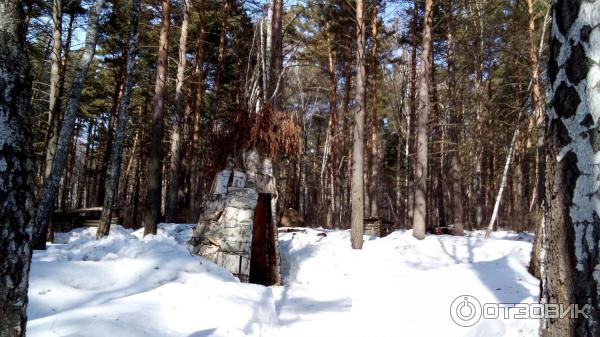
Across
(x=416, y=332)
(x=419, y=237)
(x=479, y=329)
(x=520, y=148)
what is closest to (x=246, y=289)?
(x=416, y=332)

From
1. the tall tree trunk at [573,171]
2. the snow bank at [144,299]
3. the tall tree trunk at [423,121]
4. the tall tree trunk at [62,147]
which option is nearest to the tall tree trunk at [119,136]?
the tall tree trunk at [62,147]

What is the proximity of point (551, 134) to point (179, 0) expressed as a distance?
16.8 meters

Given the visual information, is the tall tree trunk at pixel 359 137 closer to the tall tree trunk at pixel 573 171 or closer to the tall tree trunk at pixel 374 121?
the tall tree trunk at pixel 374 121

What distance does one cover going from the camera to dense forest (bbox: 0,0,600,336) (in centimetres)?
178

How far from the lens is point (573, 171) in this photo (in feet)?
5.70

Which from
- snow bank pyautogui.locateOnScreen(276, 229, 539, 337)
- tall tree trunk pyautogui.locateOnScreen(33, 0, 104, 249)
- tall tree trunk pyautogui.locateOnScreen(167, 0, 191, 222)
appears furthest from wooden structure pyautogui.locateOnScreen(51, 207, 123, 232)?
snow bank pyautogui.locateOnScreen(276, 229, 539, 337)

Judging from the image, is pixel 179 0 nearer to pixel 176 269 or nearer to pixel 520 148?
pixel 176 269

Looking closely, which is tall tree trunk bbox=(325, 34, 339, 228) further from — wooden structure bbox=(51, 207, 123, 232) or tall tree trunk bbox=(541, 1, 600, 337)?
tall tree trunk bbox=(541, 1, 600, 337)

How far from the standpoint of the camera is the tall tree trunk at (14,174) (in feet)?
6.20

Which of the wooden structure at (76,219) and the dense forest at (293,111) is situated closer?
the dense forest at (293,111)

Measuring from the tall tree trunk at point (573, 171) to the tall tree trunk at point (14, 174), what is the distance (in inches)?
101

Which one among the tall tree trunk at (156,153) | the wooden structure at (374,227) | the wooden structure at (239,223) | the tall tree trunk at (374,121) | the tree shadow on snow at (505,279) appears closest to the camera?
the tree shadow on snow at (505,279)

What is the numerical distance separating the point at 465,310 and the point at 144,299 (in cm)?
321

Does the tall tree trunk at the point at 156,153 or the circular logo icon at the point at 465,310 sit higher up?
the tall tree trunk at the point at 156,153
